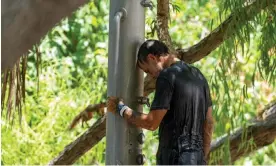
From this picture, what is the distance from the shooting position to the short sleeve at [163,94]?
4160 mm

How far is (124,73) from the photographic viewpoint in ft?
14.5

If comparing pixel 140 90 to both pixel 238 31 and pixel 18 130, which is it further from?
pixel 18 130

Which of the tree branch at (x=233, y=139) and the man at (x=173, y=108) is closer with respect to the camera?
the man at (x=173, y=108)

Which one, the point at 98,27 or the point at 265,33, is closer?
the point at 265,33

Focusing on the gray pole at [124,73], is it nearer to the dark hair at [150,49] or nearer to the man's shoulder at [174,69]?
the dark hair at [150,49]

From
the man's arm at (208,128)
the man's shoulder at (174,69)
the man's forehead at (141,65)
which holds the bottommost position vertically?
the man's arm at (208,128)

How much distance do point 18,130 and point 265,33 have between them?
3.25 m

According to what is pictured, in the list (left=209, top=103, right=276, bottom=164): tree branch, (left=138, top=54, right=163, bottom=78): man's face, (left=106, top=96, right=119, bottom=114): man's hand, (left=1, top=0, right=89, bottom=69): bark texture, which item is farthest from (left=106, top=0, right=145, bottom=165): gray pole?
(left=1, top=0, right=89, bottom=69): bark texture

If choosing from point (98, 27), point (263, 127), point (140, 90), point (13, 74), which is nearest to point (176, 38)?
point (98, 27)

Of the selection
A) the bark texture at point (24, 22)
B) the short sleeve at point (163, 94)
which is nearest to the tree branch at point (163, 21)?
the short sleeve at point (163, 94)

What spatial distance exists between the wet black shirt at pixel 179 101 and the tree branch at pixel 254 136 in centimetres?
202

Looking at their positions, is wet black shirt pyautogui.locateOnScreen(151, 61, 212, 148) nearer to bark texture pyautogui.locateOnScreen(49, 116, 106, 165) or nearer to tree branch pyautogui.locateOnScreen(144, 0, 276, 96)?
tree branch pyautogui.locateOnScreen(144, 0, 276, 96)

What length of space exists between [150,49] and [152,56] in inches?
1.9

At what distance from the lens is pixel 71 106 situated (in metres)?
8.15
